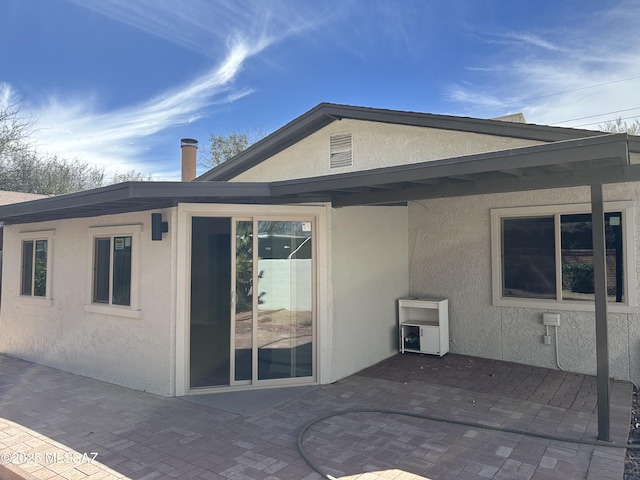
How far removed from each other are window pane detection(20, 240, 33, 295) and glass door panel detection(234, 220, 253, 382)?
5236 millimetres

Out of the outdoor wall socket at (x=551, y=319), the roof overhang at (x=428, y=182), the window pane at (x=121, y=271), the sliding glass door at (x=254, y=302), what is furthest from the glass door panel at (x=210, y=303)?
the outdoor wall socket at (x=551, y=319)

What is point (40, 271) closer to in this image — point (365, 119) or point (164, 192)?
point (164, 192)

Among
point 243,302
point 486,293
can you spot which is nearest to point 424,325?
point 486,293

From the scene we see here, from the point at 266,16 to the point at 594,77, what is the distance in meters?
12.6

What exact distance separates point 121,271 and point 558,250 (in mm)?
6928

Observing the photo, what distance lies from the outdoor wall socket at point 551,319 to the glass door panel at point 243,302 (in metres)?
4.66

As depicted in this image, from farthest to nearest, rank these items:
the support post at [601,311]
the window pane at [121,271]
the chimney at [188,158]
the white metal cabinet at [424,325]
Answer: the chimney at [188,158] → the white metal cabinet at [424,325] → the window pane at [121,271] → the support post at [601,311]

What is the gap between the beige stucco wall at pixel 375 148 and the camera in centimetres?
639

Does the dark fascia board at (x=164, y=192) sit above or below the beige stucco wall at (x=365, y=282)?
above

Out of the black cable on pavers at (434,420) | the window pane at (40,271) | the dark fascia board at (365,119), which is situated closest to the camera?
the black cable on pavers at (434,420)

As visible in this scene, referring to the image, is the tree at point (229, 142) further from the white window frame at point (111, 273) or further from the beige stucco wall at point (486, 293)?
the white window frame at point (111, 273)

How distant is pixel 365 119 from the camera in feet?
23.3

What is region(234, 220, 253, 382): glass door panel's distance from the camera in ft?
19.5

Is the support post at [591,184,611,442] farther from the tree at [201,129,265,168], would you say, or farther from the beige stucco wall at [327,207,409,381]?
the tree at [201,129,265,168]
